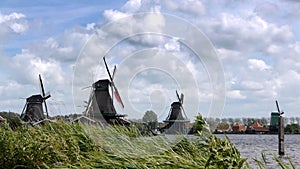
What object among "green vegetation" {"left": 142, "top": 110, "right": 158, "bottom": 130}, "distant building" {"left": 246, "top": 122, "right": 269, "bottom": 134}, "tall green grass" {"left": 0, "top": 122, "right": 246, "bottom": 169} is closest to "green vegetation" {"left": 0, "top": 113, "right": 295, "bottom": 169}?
"tall green grass" {"left": 0, "top": 122, "right": 246, "bottom": 169}

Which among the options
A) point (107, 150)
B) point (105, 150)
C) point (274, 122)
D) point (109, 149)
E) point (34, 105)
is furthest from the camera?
point (274, 122)

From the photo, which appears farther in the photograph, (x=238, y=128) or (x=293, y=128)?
(x=293, y=128)

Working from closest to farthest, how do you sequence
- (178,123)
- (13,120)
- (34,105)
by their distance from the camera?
(13,120), (178,123), (34,105)

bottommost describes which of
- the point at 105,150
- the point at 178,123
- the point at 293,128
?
the point at 105,150

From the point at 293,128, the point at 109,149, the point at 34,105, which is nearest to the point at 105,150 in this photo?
the point at 109,149

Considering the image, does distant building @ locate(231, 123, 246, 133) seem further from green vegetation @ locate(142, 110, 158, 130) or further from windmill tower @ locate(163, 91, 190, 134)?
green vegetation @ locate(142, 110, 158, 130)

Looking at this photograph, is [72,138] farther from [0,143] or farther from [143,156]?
[143,156]

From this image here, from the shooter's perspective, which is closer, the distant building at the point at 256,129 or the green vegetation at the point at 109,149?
the green vegetation at the point at 109,149

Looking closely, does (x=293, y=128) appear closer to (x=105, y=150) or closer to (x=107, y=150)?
(x=105, y=150)

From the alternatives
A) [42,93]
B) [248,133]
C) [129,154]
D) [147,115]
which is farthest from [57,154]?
[248,133]

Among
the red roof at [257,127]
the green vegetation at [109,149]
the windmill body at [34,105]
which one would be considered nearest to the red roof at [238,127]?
the red roof at [257,127]

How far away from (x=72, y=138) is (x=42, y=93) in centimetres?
4064

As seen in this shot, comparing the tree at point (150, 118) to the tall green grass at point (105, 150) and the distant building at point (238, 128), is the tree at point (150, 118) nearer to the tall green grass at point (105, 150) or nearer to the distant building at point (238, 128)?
the tall green grass at point (105, 150)

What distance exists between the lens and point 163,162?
6.48 m
